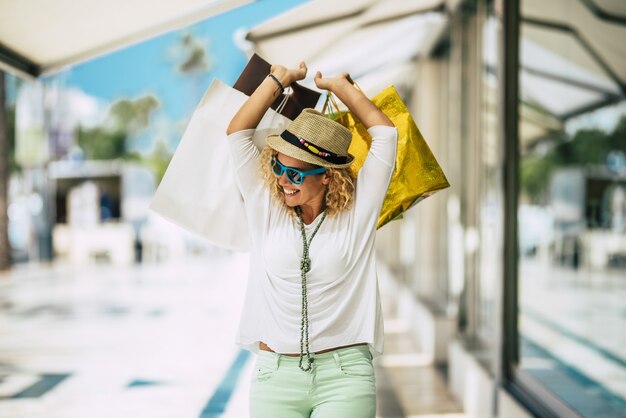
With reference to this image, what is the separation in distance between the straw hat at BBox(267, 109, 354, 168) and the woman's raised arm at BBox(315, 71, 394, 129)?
0.09 metres

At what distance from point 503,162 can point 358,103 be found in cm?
251

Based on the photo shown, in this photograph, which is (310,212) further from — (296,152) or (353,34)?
(353,34)

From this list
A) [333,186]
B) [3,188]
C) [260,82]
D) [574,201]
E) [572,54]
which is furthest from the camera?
[3,188]

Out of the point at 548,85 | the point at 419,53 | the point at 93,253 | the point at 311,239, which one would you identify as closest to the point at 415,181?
the point at 311,239

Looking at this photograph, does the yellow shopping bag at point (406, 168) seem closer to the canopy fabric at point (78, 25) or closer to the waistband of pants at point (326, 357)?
the waistband of pants at point (326, 357)

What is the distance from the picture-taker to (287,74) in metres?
2.20

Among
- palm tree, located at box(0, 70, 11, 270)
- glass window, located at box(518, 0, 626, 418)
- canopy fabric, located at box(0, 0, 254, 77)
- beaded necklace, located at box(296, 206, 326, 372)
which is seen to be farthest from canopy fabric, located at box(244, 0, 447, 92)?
palm tree, located at box(0, 70, 11, 270)

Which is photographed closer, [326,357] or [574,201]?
[326,357]

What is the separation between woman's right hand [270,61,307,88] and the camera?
2.19 meters

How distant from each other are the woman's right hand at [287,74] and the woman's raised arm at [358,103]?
0.25 feet

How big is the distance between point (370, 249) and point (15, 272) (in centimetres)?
1561

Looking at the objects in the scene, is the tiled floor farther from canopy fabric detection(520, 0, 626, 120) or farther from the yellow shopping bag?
the yellow shopping bag

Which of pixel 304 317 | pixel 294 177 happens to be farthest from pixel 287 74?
pixel 304 317

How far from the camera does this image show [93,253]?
19.3 m
